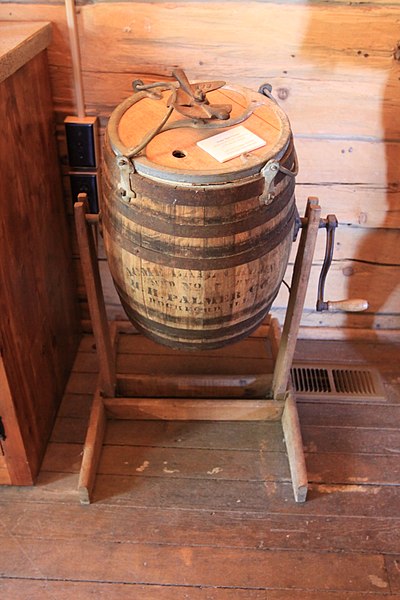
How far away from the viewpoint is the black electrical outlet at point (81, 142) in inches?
60.5

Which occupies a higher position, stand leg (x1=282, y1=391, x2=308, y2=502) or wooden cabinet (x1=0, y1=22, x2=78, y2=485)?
wooden cabinet (x1=0, y1=22, x2=78, y2=485)

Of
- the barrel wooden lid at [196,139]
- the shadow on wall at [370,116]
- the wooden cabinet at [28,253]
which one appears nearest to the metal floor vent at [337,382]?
the shadow on wall at [370,116]

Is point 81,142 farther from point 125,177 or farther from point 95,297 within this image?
point 125,177

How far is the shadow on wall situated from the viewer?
141cm

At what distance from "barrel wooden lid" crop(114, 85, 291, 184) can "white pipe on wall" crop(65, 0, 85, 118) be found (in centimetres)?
30

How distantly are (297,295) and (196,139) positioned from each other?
496mm

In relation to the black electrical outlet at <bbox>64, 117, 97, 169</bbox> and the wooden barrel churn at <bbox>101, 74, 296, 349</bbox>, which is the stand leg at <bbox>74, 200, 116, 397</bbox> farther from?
the black electrical outlet at <bbox>64, 117, 97, 169</bbox>

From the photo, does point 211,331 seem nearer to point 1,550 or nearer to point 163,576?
point 163,576

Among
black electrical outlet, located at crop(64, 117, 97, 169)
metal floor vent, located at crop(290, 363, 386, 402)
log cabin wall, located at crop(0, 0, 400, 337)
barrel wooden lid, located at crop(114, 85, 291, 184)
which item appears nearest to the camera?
barrel wooden lid, located at crop(114, 85, 291, 184)

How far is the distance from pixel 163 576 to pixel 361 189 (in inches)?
45.6

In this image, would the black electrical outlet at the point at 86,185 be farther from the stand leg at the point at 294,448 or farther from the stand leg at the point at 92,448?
the stand leg at the point at 294,448

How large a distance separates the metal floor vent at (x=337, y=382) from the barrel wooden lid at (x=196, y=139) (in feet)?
2.90

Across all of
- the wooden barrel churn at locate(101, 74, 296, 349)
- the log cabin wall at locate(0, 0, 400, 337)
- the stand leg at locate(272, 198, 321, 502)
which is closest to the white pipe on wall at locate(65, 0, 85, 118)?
the log cabin wall at locate(0, 0, 400, 337)

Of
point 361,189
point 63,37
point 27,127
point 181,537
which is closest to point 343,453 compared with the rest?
point 181,537
